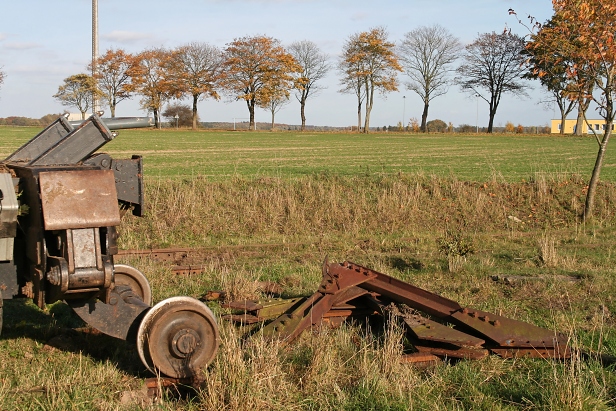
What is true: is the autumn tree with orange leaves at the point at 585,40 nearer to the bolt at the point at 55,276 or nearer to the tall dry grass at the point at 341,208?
the tall dry grass at the point at 341,208

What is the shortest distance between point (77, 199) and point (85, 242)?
29cm

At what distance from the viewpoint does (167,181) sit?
16.1 meters

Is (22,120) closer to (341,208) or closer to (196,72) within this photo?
(196,72)

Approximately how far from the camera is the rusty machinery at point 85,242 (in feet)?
13.7

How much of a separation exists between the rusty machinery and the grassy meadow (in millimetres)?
321

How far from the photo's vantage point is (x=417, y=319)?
5.81m

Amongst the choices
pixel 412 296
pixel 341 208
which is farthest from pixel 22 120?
pixel 412 296

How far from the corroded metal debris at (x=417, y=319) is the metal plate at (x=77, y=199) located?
180 centimetres

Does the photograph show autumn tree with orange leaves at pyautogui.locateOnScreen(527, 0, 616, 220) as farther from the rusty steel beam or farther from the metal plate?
the metal plate

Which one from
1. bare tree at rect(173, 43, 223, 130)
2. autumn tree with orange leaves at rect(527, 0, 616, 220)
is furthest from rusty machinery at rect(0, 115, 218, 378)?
bare tree at rect(173, 43, 223, 130)

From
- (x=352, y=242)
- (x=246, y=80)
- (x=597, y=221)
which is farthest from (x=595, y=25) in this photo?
(x=246, y=80)

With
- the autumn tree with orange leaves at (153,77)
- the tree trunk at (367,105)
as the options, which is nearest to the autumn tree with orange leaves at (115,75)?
the autumn tree with orange leaves at (153,77)

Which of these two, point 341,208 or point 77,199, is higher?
point 77,199

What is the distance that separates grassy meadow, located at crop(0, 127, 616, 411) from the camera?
4520mm
